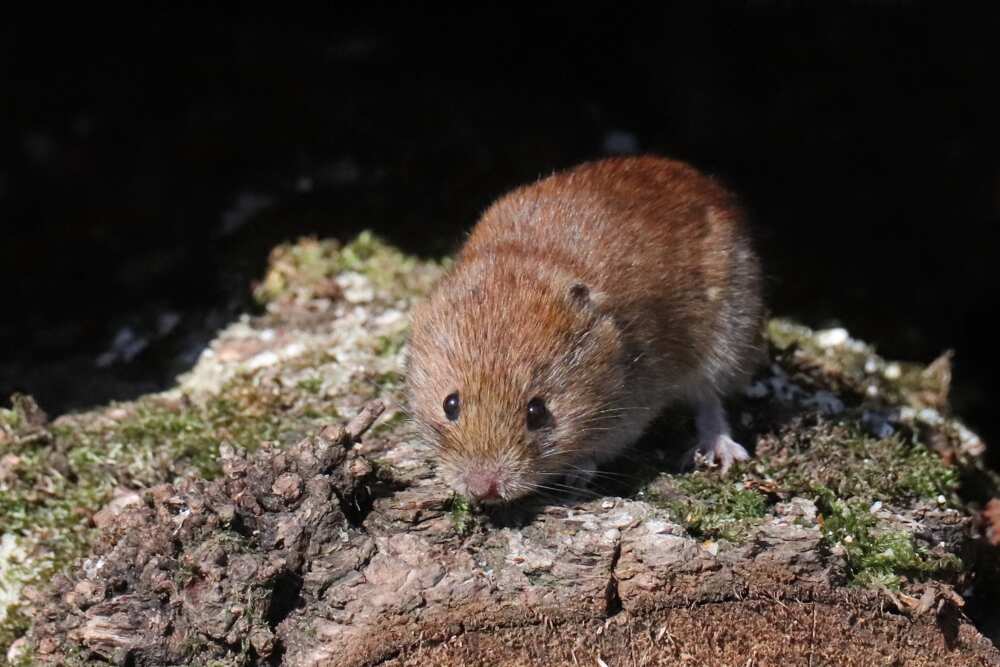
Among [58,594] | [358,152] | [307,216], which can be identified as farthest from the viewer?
[358,152]

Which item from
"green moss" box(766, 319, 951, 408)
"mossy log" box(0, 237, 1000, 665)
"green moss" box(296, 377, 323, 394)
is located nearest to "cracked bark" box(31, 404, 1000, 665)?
"mossy log" box(0, 237, 1000, 665)

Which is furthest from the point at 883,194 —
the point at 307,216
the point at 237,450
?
the point at 237,450

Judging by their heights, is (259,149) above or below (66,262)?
above

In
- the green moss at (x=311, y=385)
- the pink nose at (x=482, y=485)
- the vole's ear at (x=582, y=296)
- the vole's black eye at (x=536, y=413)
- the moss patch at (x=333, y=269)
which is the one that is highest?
the moss patch at (x=333, y=269)

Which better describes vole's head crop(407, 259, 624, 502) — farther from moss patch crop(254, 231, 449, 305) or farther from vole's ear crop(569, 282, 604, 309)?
moss patch crop(254, 231, 449, 305)

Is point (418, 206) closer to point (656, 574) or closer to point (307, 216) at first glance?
point (307, 216)

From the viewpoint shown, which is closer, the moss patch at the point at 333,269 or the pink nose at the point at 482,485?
the pink nose at the point at 482,485

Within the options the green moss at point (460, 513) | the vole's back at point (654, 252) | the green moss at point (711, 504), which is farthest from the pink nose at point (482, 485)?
the vole's back at point (654, 252)

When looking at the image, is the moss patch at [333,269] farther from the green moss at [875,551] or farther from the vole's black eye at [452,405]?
the green moss at [875,551]

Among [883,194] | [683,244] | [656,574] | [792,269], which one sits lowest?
[656,574]
